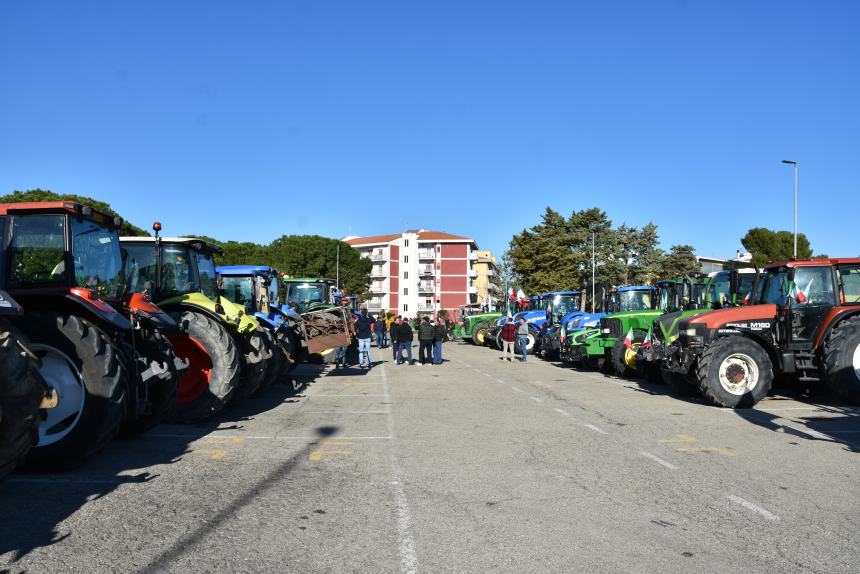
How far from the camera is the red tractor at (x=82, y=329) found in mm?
6566

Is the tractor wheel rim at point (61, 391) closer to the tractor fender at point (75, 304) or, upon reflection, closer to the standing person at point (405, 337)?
the tractor fender at point (75, 304)

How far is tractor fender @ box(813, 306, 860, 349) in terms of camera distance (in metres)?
12.4

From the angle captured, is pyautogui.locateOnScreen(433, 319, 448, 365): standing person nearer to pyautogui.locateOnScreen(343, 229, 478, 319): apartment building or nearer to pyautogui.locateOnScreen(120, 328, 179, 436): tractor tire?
pyautogui.locateOnScreen(120, 328, 179, 436): tractor tire

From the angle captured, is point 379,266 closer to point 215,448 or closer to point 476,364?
point 476,364

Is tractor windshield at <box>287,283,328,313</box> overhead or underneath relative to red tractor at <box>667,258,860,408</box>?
overhead

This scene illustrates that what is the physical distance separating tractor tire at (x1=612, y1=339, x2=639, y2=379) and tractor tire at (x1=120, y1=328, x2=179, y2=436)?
1258 centimetres

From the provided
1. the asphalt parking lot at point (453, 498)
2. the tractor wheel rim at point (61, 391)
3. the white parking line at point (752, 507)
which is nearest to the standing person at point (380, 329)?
the asphalt parking lot at point (453, 498)

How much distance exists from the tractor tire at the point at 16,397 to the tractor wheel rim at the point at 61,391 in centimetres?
184

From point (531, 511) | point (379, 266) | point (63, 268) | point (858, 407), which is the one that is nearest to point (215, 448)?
point (63, 268)

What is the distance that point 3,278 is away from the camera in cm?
712

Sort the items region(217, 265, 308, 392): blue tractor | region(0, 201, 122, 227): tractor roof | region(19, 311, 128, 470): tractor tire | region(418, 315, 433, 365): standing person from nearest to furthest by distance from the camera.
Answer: region(19, 311, 128, 470): tractor tire < region(0, 201, 122, 227): tractor roof < region(217, 265, 308, 392): blue tractor < region(418, 315, 433, 365): standing person

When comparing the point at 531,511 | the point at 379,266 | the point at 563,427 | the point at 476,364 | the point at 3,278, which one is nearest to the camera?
the point at 531,511

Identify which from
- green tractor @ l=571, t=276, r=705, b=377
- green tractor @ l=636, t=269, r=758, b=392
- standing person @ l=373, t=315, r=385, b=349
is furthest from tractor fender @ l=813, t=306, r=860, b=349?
standing person @ l=373, t=315, r=385, b=349

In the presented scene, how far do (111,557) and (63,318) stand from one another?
2.96 m
